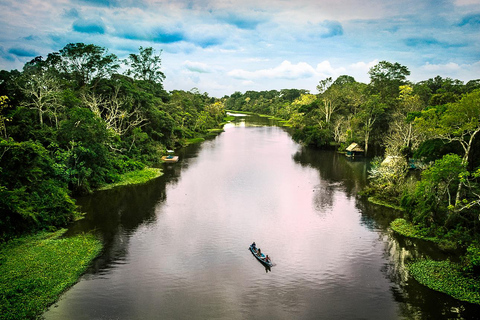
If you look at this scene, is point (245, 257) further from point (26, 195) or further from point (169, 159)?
point (169, 159)

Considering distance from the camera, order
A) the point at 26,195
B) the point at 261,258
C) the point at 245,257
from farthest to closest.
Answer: the point at 26,195 < the point at 245,257 < the point at 261,258

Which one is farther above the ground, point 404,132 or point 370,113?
point 370,113

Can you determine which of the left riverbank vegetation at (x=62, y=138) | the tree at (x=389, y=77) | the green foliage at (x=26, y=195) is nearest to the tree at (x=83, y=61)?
the left riverbank vegetation at (x=62, y=138)

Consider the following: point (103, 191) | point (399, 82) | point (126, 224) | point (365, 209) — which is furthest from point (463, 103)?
point (399, 82)

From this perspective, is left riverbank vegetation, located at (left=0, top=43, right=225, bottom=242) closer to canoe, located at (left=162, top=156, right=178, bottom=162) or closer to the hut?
canoe, located at (left=162, top=156, right=178, bottom=162)

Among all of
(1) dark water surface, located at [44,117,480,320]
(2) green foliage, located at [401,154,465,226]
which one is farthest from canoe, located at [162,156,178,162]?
(2) green foliage, located at [401,154,465,226]

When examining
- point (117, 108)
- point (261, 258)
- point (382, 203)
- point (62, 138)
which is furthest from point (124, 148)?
point (382, 203)

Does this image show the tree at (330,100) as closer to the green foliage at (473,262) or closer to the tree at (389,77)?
the tree at (389,77)

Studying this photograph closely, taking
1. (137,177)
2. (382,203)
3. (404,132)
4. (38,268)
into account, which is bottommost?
(38,268)
